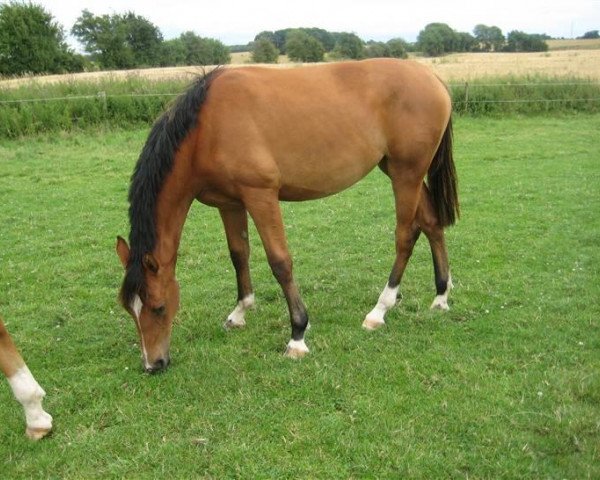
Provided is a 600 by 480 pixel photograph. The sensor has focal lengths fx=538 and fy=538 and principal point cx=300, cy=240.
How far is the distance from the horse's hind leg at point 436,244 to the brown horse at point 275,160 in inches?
0.4

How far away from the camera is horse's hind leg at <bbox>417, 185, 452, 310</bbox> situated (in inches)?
195

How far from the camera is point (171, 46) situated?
159ft

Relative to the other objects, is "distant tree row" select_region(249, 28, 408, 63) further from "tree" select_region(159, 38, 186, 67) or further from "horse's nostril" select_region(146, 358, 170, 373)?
"horse's nostril" select_region(146, 358, 170, 373)

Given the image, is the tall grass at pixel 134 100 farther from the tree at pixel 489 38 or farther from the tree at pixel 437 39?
the tree at pixel 489 38

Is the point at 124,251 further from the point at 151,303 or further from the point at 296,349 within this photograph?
the point at 296,349

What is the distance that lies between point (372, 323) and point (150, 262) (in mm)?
1980

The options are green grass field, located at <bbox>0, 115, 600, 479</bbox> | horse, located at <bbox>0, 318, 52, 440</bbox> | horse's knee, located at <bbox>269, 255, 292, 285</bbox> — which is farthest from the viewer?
Answer: horse's knee, located at <bbox>269, 255, 292, 285</bbox>

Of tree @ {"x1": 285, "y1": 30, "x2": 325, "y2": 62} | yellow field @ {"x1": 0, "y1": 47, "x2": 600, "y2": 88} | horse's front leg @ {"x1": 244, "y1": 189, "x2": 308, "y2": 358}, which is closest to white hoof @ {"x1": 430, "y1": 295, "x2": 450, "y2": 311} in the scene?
horse's front leg @ {"x1": 244, "y1": 189, "x2": 308, "y2": 358}

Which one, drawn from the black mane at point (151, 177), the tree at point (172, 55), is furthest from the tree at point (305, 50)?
the black mane at point (151, 177)

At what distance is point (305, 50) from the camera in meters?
33.2

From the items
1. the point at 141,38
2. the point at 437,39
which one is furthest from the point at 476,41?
the point at 141,38

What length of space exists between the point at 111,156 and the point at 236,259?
9147 millimetres

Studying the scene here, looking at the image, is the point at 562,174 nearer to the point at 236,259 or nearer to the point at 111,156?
the point at 236,259

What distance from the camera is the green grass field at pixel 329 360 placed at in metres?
3.04
